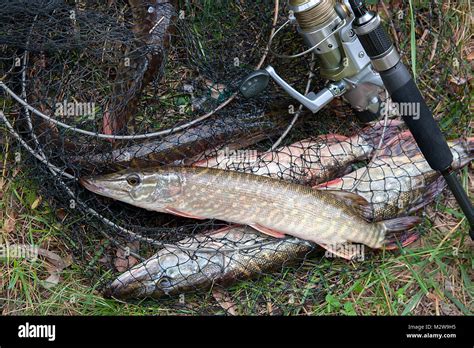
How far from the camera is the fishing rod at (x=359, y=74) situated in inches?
104

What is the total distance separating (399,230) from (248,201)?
0.79m

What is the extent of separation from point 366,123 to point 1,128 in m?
1.99

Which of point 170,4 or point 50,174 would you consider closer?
point 50,174

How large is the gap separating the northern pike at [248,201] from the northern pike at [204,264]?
0.26ft

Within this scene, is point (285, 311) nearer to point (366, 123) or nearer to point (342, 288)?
point (342, 288)

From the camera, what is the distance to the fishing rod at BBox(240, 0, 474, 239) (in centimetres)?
263

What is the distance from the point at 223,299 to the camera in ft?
10.8

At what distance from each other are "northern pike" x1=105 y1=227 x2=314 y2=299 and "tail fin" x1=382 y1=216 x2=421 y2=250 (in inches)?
15.7

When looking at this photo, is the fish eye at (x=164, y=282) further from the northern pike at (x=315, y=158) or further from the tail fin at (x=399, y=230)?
the tail fin at (x=399, y=230)

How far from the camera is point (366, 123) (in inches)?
140

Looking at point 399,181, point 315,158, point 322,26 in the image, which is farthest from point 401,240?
point 322,26

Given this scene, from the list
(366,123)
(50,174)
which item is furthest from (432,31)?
(50,174)

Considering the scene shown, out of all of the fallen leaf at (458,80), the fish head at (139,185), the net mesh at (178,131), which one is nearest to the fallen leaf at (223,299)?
the net mesh at (178,131)
